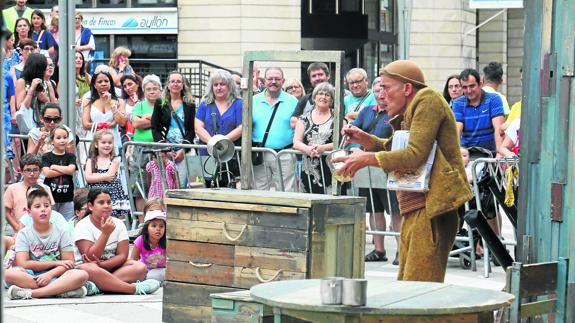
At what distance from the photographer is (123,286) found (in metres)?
11.0

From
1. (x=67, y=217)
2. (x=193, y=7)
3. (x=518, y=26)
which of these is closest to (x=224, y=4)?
(x=193, y=7)

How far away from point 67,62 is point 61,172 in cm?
215

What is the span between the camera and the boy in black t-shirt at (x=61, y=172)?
13.4m

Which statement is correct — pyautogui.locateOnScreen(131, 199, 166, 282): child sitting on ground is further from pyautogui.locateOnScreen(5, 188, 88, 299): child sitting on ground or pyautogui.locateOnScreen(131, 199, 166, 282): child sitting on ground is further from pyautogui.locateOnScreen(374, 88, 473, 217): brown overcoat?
pyautogui.locateOnScreen(374, 88, 473, 217): brown overcoat

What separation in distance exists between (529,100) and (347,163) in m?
1.05

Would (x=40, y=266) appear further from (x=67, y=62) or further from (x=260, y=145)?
(x=67, y=62)

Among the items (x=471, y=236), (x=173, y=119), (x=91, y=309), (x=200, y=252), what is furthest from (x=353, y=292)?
(x=173, y=119)

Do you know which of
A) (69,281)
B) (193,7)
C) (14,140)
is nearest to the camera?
(69,281)

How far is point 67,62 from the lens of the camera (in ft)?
49.9

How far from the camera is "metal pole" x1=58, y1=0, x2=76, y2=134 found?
595 inches

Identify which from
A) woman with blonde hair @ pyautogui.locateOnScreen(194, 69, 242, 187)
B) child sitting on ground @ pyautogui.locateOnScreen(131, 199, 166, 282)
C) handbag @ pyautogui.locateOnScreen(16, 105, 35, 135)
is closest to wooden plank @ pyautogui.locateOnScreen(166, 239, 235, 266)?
child sitting on ground @ pyautogui.locateOnScreen(131, 199, 166, 282)

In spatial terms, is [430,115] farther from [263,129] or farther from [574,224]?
[263,129]

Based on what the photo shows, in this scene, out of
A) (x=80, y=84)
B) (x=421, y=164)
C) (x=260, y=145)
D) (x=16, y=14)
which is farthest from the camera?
(x=16, y=14)

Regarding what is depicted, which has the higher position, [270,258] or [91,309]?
[270,258]
